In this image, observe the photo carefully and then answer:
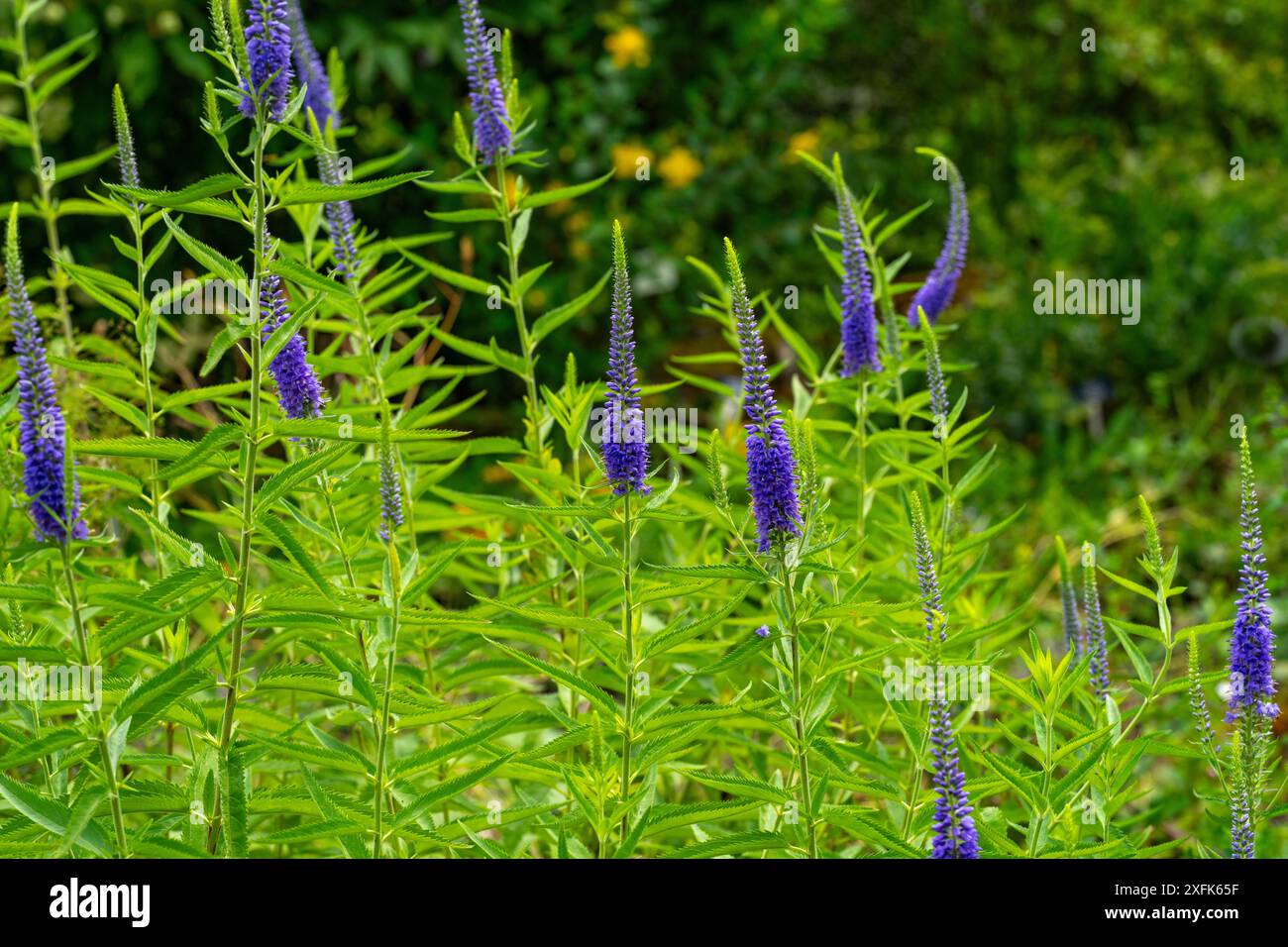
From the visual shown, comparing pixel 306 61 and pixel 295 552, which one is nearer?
pixel 295 552

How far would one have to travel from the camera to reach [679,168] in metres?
8.84

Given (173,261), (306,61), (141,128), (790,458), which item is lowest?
(790,458)

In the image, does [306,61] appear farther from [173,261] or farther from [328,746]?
[173,261]

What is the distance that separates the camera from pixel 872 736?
10.9ft

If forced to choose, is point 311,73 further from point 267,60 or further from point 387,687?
point 387,687

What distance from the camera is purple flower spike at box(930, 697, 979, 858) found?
212cm

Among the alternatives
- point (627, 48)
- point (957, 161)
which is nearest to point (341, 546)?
point (627, 48)

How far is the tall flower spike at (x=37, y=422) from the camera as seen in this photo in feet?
6.83

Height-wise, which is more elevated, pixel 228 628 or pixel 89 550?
pixel 89 550

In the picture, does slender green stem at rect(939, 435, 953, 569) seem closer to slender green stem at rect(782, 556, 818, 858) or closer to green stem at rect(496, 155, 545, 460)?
slender green stem at rect(782, 556, 818, 858)

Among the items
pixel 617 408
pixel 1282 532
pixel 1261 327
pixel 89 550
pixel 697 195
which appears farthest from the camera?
pixel 697 195

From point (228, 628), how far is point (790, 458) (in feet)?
3.10

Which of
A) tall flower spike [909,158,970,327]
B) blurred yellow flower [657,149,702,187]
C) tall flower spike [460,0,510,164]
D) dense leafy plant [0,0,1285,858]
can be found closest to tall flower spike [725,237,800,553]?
dense leafy plant [0,0,1285,858]

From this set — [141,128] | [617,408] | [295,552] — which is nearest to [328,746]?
[295,552]
